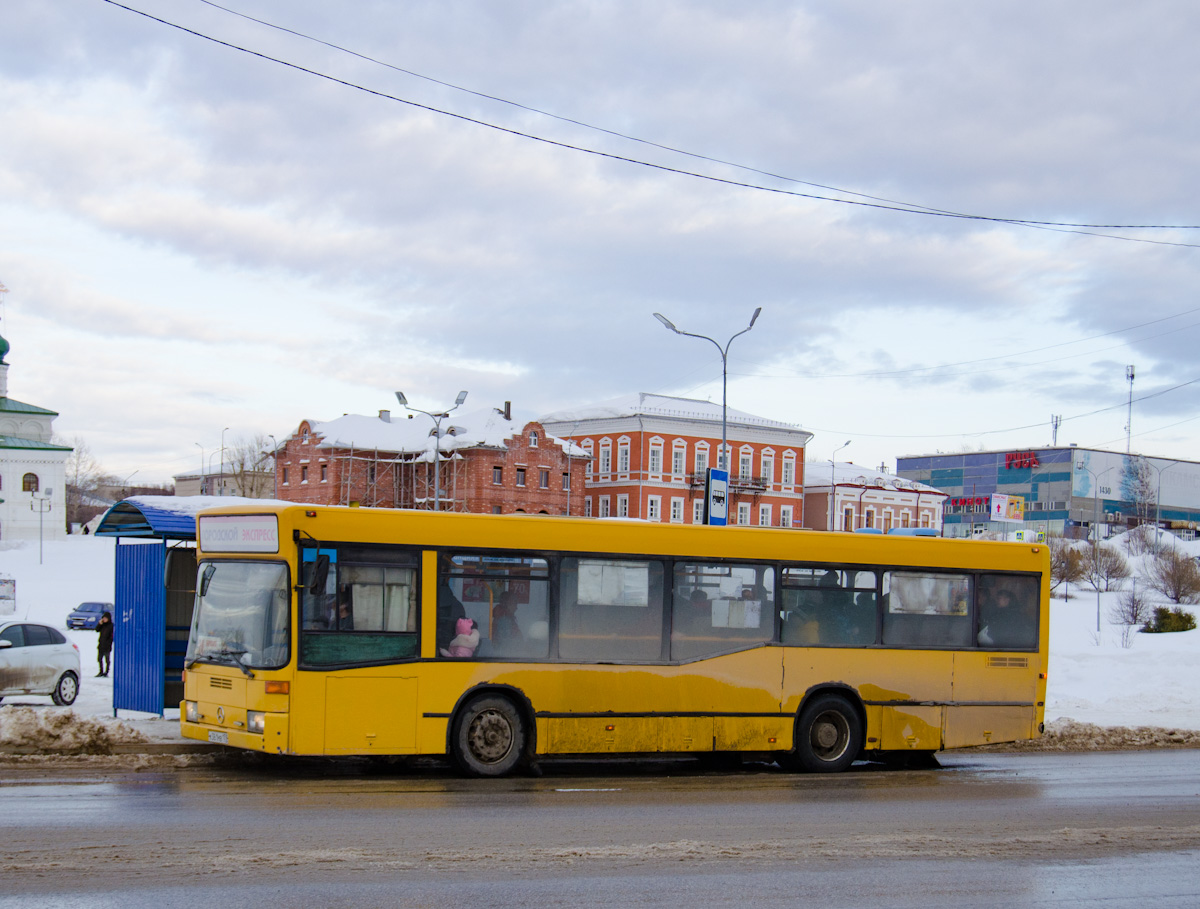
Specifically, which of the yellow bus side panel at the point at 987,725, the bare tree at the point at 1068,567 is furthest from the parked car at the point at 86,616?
the bare tree at the point at 1068,567

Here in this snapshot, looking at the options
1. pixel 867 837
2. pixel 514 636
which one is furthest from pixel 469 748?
pixel 867 837

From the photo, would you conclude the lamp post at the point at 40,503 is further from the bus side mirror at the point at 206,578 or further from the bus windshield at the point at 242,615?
the bus windshield at the point at 242,615

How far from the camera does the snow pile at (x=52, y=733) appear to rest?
42.2 ft

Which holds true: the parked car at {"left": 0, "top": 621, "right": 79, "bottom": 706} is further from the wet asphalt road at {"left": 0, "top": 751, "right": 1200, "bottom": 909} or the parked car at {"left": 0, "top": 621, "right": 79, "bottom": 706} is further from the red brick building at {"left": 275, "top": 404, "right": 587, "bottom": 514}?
the red brick building at {"left": 275, "top": 404, "right": 587, "bottom": 514}

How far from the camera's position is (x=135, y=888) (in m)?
7.10

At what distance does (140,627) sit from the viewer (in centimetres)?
1528

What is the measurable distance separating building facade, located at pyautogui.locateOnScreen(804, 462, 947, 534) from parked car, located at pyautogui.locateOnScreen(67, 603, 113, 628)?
61783mm

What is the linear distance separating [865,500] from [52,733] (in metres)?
95.1

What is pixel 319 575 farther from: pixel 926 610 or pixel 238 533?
pixel 926 610

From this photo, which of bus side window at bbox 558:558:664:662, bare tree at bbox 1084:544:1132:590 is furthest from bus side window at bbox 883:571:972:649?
bare tree at bbox 1084:544:1132:590

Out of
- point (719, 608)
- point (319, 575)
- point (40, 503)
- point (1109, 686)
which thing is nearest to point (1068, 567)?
point (1109, 686)

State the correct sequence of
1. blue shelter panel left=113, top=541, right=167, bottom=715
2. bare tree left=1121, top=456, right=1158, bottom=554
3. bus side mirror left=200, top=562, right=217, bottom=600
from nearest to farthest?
bus side mirror left=200, top=562, right=217, bottom=600 < blue shelter panel left=113, top=541, right=167, bottom=715 < bare tree left=1121, top=456, right=1158, bottom=554

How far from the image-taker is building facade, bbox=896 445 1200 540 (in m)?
122

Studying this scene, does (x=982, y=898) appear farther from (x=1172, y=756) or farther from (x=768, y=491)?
(x=768, y=491)
